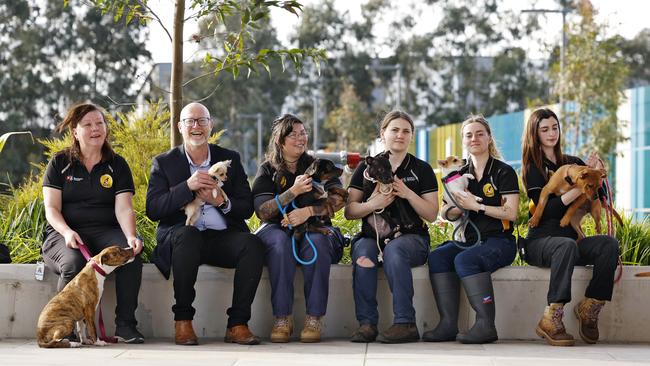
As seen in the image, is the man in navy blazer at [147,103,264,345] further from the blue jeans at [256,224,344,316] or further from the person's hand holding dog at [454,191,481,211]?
the person's hand holding dog at [454,191,481,211]

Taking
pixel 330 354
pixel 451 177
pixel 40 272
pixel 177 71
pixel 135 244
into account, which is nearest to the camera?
pixel 330 354

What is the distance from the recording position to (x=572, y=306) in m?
7.05

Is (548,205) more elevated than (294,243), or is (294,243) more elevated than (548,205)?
(548,205)

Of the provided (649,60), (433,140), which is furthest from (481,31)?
(433,140)

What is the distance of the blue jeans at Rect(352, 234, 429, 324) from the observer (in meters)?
6.78

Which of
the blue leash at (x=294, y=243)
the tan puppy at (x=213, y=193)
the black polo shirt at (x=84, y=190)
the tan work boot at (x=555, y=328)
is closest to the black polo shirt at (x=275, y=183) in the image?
the blue leash at (x=294, y=243)

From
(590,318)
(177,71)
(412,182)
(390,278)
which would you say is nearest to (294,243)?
(390,278)

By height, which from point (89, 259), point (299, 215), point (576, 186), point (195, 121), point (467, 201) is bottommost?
point (89, 259)

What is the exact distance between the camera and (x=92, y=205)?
22.6 ft

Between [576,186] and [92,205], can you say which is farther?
[92,205]

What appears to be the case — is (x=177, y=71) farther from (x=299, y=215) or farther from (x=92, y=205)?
(x=299, y=215)

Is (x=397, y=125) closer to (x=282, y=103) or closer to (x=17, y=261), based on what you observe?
(x=17, y=261)

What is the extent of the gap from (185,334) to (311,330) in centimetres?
81

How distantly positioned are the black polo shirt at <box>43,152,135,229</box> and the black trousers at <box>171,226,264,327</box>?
0.52 metres
